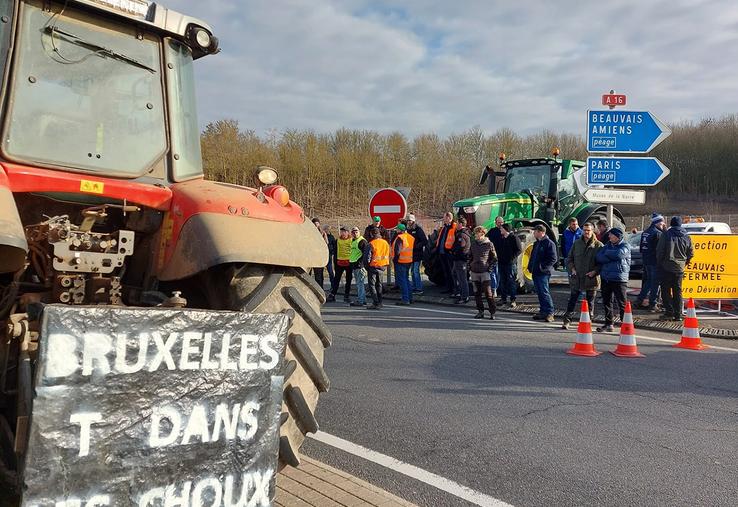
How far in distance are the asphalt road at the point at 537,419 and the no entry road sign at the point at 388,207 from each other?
18.9 ft

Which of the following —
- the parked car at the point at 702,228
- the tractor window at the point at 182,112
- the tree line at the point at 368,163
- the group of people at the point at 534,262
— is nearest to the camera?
the tractor window at the point at 182,112

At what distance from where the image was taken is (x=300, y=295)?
138 inches

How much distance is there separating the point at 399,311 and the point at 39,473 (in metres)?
10.3

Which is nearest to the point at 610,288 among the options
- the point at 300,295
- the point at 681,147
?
the point at 300,295

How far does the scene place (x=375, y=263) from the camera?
13141 mm

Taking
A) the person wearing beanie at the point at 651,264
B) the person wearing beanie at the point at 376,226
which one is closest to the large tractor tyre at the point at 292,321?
the person wearing beanie at the point at 651,264

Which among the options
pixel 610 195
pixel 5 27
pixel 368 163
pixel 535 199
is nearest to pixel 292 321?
pixel 5 27

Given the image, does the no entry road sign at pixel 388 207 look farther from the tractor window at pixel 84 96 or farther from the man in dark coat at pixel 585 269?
the tractor window at pixel 84 96

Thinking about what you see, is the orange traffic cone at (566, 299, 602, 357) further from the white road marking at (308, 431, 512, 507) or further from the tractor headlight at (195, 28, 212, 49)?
the tractor headlight at (195, 28, 212, 49)

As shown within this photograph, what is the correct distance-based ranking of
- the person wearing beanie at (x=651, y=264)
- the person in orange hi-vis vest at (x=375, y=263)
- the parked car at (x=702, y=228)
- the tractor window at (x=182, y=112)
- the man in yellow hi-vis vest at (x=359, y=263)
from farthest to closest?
the parked car at (x=702, y=228), the man in yellow hi-vis vest at (x=359, y=263), the person in orange hi-vis vest at (x=375, y=263), the person wearing beanie at (x=651, y=264), the tractor window at (x=182, y=112)

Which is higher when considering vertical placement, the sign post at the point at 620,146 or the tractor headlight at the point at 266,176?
the sign post at the point at 620,146

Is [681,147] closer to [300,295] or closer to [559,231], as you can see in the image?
[559,231]

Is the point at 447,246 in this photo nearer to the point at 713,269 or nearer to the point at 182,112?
the point at 713,269

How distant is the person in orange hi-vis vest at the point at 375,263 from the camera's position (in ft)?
42.7
